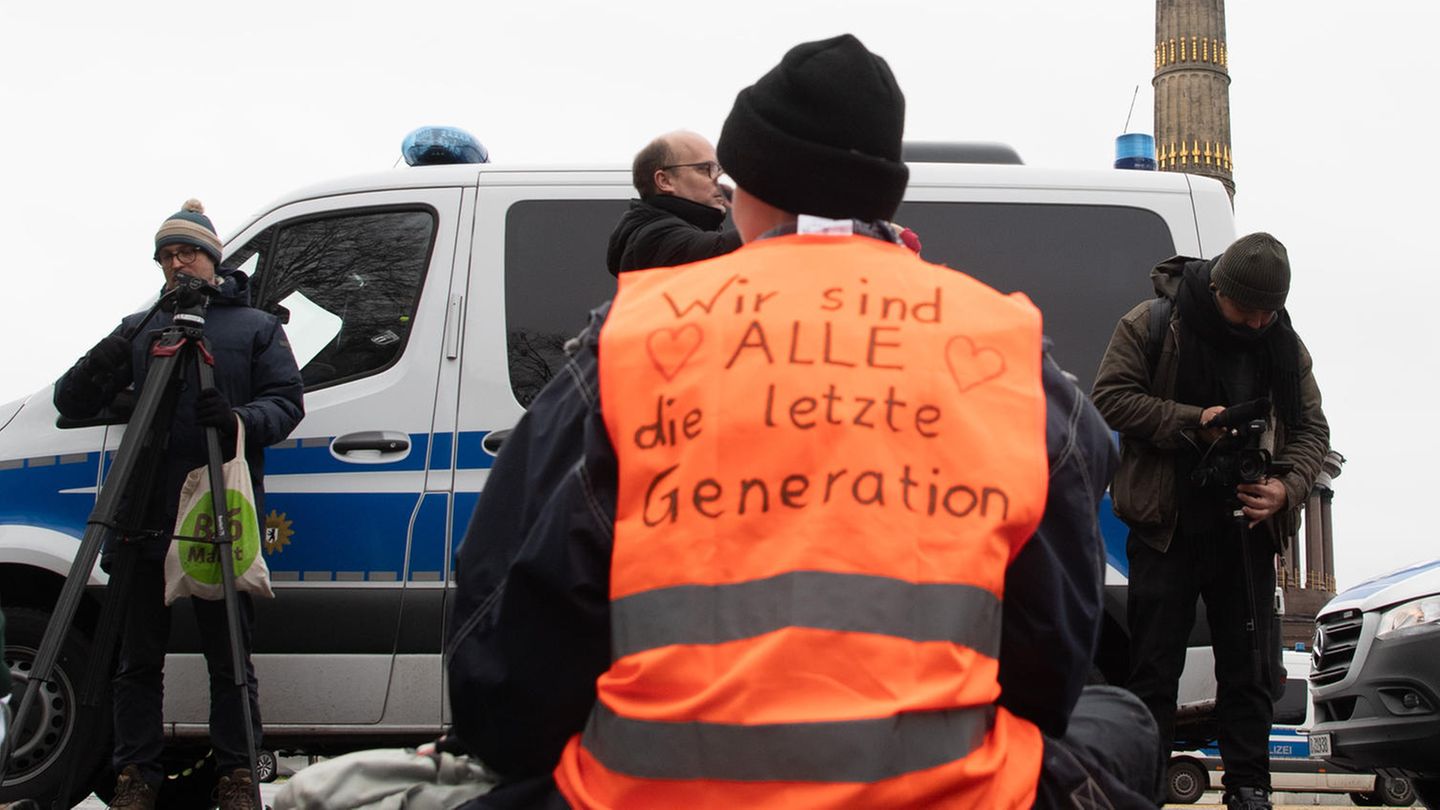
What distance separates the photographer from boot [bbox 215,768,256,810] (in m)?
4.66

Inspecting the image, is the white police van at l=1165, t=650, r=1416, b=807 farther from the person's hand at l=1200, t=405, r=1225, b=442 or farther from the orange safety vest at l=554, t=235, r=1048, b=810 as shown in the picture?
the orange safety vest at l=554, t=235, r=1048, b=810

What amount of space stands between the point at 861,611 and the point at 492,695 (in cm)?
47

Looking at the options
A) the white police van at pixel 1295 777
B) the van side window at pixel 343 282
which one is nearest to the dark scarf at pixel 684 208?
the van side window at pixel 343 282

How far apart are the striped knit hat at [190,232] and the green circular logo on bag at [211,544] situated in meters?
0.90

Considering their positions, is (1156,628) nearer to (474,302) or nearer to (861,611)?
(474,302)

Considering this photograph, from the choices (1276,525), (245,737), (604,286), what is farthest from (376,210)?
(1276,525)

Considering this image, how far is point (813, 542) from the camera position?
1631mm

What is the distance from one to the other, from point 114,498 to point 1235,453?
3.43 m

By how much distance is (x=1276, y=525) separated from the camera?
4.89m

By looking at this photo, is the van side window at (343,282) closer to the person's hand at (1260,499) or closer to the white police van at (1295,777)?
the person's hand at (1260,499)

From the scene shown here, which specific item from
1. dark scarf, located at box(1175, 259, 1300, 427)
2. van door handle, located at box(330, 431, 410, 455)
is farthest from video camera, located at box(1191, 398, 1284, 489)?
van door handle, located at box(330, 431, 410, 455)

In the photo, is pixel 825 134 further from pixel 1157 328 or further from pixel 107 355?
pixel 107 355

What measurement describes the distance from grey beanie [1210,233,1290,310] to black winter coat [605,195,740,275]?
5.20 feet

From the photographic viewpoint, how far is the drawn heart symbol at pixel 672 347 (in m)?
1.74
